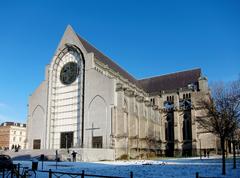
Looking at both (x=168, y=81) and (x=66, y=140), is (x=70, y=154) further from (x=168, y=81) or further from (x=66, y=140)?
(x=168, y=81)

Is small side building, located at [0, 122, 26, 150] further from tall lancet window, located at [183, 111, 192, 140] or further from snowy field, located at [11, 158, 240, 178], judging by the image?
snowy field, located at [11, 158, 240, 178]

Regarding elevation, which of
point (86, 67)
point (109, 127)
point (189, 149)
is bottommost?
point (189, 149)

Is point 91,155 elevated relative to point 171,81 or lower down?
lower down

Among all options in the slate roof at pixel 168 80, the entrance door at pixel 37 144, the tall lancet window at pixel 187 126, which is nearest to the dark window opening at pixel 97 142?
the entrance door at pixel 37 144

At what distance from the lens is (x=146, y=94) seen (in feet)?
267

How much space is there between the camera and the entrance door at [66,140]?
5552cm

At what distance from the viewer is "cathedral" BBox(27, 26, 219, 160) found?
51312 millimetres

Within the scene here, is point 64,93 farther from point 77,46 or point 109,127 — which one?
point 109,127

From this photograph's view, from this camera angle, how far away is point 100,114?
171 ft

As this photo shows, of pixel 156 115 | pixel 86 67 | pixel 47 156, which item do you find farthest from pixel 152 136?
pixel 47 156

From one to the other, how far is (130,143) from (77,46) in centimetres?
2245

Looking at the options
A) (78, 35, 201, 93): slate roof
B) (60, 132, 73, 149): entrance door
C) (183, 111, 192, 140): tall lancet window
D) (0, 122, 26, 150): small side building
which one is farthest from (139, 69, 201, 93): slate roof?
(0, 122, 26, 150): small side building

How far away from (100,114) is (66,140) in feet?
31.7

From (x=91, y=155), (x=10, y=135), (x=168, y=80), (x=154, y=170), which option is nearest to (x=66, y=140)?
(x=91, y=155)
